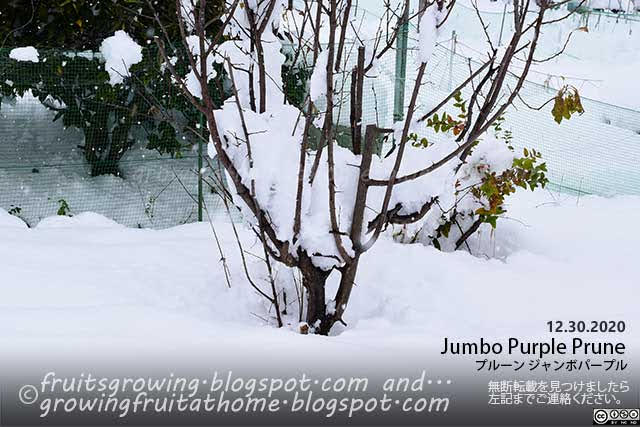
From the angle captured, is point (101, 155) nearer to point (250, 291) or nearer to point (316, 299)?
point (250, 291)

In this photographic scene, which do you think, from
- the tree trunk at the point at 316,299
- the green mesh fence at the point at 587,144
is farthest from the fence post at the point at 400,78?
the tree trunk at the point at 316,299

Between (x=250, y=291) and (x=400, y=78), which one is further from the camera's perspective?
(x=400, y=78)

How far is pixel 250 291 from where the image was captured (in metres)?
3.71

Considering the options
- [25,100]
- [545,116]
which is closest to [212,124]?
[25,100]

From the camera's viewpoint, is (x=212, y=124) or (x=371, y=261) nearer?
(x=212, y=124)

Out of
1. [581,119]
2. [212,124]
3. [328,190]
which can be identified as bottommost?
[581,119]

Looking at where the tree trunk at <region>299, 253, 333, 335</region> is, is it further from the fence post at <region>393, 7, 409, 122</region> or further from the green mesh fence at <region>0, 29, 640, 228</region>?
the fence post at <region>393, 7, 409, 122</region>

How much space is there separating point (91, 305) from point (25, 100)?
2.72 meters

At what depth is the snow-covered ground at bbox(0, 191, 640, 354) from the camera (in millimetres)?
3119

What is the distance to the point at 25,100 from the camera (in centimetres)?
565

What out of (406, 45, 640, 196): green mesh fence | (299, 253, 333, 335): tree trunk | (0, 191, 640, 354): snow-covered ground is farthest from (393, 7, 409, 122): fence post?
(299, 253, 333, 335): tree trunk

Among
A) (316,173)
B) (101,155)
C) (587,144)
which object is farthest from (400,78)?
(316,173)

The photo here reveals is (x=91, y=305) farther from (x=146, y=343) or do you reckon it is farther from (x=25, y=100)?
(x=25, y=100)

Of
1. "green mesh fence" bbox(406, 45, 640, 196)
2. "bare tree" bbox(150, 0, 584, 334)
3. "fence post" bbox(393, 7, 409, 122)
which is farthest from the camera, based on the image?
"green mesh fence" bbox(406, 45, 640, 196)
